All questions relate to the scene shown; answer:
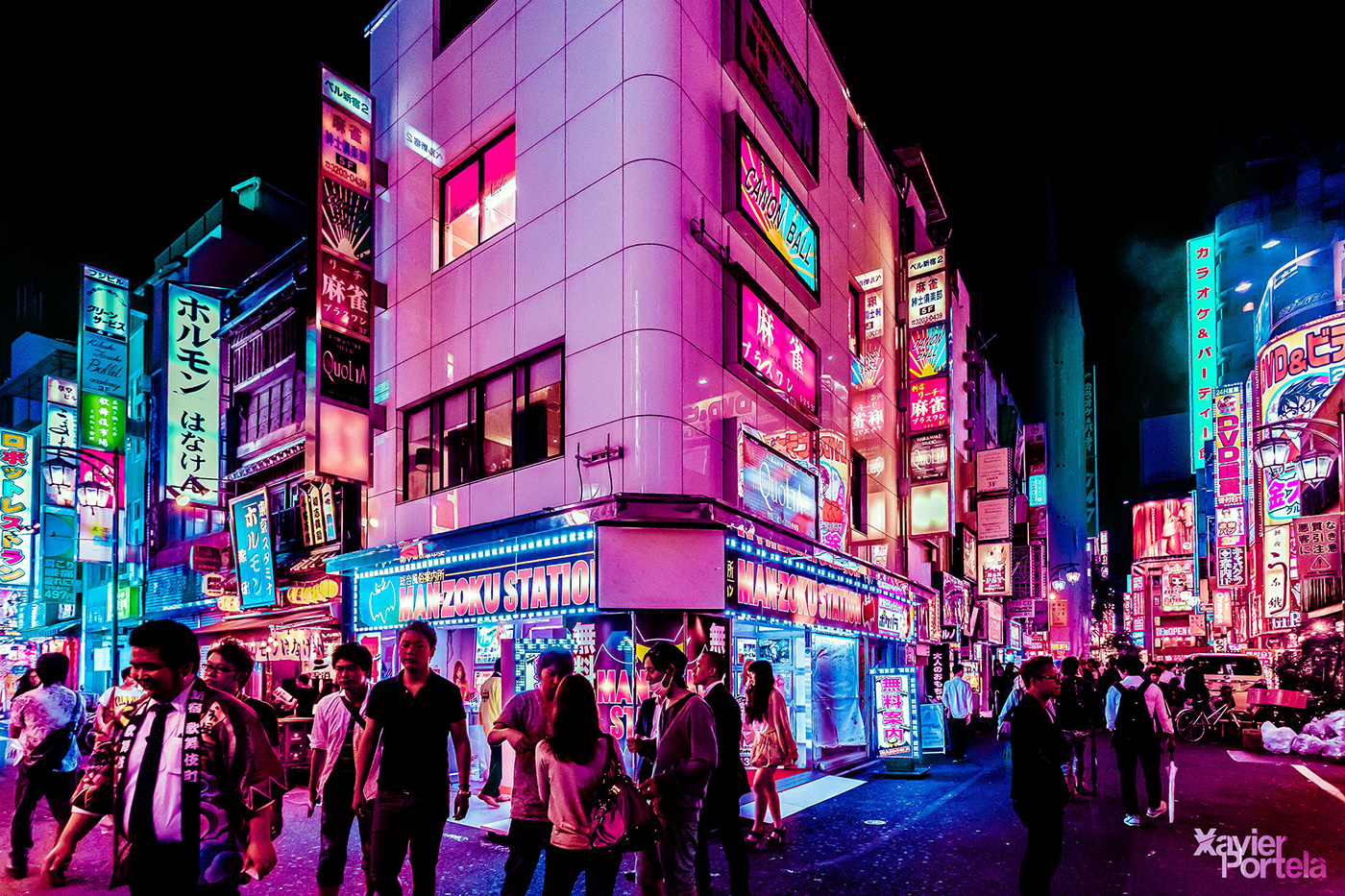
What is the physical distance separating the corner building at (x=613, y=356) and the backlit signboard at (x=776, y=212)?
7cm

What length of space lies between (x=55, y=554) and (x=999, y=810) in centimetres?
3970

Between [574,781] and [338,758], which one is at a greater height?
[574,781]

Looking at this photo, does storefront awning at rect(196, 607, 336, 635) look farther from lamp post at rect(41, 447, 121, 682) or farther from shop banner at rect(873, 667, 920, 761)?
shop banner at rect(873, 667, 920, 761)

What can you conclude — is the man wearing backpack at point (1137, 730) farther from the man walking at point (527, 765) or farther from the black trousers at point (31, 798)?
the black trousers at point (31, 798)

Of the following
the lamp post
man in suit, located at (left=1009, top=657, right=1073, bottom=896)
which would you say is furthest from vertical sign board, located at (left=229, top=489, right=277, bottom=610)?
man in suit, located at (left=1009, top=657, right=1073, bottom=896)

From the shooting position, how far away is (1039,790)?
6527mm

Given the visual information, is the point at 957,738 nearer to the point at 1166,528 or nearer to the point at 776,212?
the point at 776,212

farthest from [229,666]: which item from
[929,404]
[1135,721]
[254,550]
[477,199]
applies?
[929,404]

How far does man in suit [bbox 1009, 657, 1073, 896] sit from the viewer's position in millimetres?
6461

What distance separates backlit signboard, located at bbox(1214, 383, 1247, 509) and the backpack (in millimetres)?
31558

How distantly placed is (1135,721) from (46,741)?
37.8 feet

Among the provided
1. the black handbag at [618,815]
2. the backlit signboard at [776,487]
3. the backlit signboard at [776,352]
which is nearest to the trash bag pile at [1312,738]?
the backlit signboard at [776,487]

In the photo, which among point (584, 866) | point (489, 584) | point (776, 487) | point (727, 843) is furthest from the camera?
point (776, 487)

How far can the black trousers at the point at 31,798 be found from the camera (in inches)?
334
